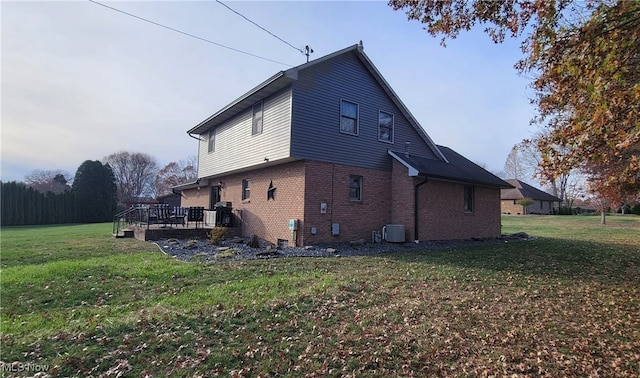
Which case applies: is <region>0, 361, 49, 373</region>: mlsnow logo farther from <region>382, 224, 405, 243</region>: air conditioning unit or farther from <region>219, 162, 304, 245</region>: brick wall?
<region>382, 224, 405, 243</region>: air conditioning unit

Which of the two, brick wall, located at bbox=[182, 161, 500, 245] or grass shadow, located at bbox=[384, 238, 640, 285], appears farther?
brick wall, located at bbox=[182, 161, 500, 245]

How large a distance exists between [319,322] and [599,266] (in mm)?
9545

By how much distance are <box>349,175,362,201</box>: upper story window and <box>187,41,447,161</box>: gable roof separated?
165 inches

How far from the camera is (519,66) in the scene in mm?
6719

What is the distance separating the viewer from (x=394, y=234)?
13.6 m

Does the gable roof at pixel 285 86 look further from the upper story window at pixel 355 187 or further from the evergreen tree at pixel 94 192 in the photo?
the evergreen tree at pixel 94 192

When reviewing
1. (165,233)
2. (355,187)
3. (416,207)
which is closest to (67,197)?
(165,233)

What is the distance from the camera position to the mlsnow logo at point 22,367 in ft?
11.3

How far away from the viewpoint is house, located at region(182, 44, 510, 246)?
12289mm

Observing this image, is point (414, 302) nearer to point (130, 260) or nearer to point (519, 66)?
point (519, 66)

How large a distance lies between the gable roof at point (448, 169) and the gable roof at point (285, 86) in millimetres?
985

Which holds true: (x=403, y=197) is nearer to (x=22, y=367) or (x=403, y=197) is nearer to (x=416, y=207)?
(x=416, y=207)

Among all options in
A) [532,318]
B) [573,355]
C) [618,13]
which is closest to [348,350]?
[573,355]

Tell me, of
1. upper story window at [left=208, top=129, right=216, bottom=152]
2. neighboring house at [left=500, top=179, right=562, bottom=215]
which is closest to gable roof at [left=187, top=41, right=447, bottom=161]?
upper story window at [left=208, top=129, right=216, bottom=152]
